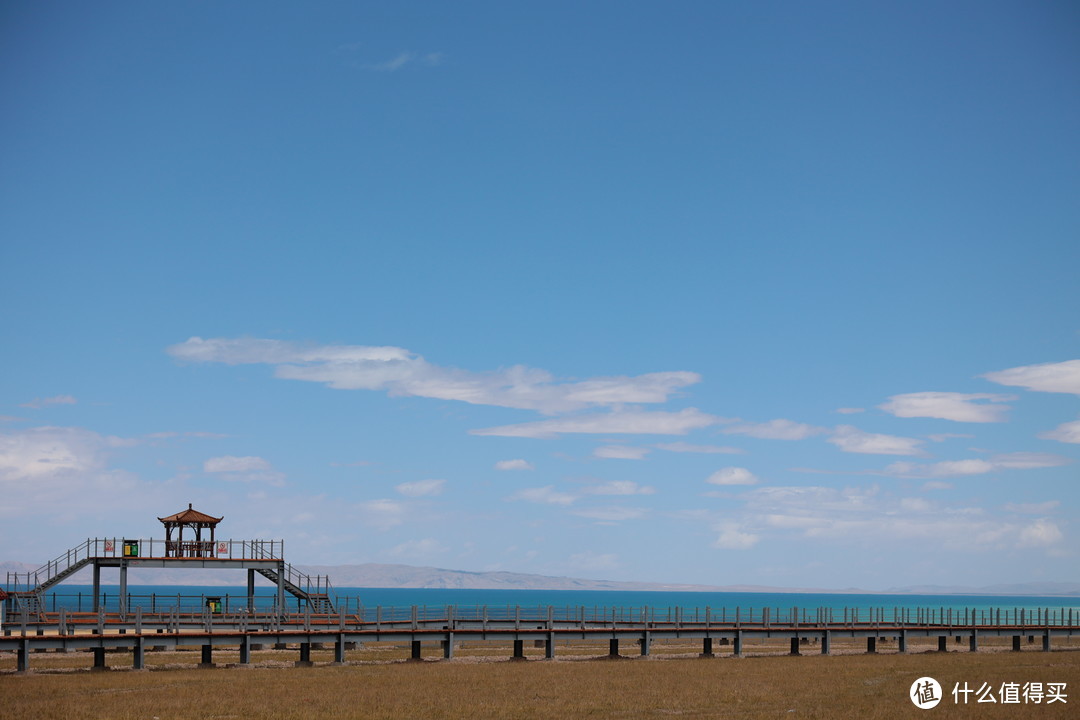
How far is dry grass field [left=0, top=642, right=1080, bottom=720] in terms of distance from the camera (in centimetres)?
3375

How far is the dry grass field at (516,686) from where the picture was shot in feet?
111

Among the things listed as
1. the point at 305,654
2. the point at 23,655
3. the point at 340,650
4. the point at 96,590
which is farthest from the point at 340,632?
the point at 96,590

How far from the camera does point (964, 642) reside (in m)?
74.5

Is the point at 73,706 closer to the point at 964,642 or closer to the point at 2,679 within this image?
the point at 2,679

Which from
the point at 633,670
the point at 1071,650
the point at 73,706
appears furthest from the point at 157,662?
the point at 1071,650

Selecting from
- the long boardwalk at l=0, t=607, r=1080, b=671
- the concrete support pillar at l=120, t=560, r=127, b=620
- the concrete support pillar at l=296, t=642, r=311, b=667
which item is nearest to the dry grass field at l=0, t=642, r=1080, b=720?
the concrete support pillar at l=296, t=642, r=311, b=667

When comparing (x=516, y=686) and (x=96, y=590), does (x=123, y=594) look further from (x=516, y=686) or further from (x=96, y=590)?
(x=516, y=686)

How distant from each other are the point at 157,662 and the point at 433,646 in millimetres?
21268

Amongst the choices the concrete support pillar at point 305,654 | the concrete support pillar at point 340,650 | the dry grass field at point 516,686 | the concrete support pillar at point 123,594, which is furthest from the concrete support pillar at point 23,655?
the concrete support pillar at point 123,594

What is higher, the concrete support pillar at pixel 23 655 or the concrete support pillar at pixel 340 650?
the concrete support pillar at pixel 23 655

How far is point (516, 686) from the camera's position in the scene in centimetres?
4041

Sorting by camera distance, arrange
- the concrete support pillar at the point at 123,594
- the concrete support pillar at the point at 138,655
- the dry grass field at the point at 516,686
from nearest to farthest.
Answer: the dry grass field at the point at 516,686, the concrete support pillar at the point at 138,655, the concrete support pillar at the point at 123,594

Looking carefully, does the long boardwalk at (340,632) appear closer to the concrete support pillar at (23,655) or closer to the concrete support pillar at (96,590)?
the concrete support pillar at (23,655)

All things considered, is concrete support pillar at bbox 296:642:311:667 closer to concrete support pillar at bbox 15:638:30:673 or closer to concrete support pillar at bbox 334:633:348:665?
concrete support pillar at bbox 334:633:348:665
